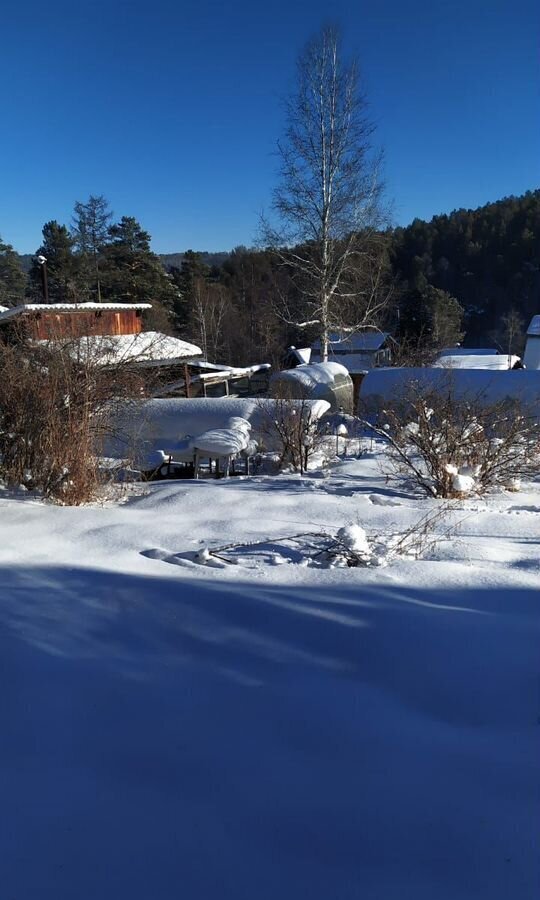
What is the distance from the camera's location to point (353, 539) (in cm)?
430

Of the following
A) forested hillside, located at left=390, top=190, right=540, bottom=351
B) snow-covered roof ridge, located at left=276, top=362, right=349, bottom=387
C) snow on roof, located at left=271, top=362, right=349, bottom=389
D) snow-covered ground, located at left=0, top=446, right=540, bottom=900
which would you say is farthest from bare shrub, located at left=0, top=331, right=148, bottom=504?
forested hillside, located at left=390, top=190, right=540, bottom=351

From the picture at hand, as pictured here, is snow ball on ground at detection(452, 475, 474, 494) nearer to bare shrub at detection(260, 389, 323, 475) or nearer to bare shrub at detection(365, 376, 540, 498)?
bare shrub at detection(365, 376, 540, 498)

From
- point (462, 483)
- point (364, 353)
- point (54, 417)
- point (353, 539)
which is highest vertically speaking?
point (364, 353)

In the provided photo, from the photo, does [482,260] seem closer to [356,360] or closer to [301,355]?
[356,360]

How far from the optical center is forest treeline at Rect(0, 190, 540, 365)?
36500 millimetres

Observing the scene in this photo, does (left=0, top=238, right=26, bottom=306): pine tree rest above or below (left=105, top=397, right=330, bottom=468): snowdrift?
above

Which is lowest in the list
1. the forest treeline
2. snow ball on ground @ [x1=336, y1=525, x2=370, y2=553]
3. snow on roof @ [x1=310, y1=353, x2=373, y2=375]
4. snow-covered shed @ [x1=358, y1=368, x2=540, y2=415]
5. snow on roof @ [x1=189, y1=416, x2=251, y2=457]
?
snow on roof @ [x1=189, y1=416, x2=251, y2=457]

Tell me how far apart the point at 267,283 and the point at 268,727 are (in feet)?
163

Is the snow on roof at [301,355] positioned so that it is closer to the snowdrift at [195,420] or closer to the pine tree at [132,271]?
the pine tree at [132,271]

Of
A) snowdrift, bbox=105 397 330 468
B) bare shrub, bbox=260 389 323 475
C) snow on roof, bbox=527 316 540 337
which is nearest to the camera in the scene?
bare shrub, bbox=260 389 323 475

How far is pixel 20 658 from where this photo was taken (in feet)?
9.49

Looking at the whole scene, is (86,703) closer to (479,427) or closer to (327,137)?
(479,427)

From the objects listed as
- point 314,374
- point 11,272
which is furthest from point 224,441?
point 11,272

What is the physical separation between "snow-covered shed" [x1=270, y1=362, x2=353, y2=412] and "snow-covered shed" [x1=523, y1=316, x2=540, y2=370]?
50.3 ft
